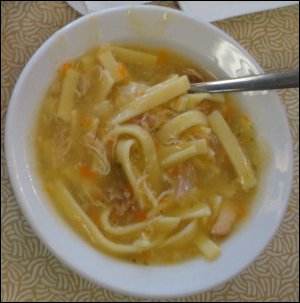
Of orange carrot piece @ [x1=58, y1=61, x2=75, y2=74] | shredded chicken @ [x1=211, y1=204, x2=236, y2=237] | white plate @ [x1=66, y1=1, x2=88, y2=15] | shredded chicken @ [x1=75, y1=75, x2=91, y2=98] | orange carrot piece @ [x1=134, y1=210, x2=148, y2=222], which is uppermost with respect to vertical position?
white plate @ [x1=66, y1=1, x2=88, y2=15]

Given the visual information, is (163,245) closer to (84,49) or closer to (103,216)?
(103,216)

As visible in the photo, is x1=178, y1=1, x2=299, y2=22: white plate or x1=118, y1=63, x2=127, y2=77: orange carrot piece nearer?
x1=118, y1=63, x2=127, y2=77: orange carrot piece

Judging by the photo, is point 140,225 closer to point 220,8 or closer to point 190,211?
point 190,211

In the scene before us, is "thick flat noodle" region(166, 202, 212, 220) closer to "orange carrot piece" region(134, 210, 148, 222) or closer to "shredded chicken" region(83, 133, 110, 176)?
"orange carrot piece" region(134, 210, 148, 222)

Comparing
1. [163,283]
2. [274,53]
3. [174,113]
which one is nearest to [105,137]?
[174,113]

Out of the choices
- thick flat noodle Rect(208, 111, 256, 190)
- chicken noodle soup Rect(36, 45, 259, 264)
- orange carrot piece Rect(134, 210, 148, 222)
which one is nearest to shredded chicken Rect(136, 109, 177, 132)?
chicken noodle soup Rect(36, 45, 259, 264)

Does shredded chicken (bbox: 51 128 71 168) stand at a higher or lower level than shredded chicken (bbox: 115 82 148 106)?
lower
